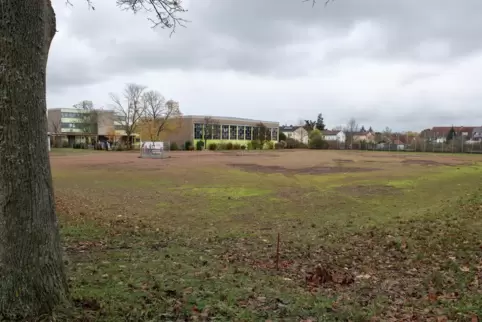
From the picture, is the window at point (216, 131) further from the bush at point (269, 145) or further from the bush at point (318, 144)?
the bush at point (318, 144)

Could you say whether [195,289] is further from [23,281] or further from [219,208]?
[219,208]

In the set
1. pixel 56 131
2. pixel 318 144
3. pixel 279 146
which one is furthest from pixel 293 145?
pixel 56 131

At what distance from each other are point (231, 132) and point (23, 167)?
355 ft

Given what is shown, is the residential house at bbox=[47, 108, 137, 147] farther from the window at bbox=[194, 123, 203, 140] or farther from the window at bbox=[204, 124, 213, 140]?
the window at bbox=[204, 124, 213, 140]

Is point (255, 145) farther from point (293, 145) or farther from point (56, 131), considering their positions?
point (56, 131)

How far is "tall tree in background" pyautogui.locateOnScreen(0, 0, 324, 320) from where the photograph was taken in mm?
3178

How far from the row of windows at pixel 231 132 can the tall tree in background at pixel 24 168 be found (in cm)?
9767

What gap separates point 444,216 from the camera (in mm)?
12164

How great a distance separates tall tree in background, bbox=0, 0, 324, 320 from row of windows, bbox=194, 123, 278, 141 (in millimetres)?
97674

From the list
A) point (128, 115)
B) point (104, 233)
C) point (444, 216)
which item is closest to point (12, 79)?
point (104, 233)

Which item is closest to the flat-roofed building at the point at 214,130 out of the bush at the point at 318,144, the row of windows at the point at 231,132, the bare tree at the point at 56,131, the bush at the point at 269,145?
the row of windows at the point at 231,132

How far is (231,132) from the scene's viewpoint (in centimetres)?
11106

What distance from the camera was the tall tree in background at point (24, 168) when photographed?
125 inches

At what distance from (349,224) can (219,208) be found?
551cm
